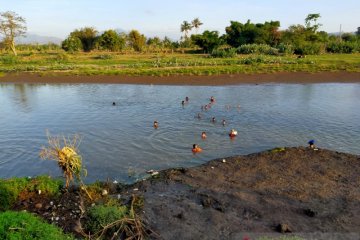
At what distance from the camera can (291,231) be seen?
11078 millimetres

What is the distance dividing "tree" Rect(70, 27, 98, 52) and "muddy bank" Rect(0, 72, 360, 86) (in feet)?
128

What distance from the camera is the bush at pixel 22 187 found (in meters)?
12.8

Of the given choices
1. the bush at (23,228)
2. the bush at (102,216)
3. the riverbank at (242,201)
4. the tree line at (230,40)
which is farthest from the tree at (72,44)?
the bush at (23,228)

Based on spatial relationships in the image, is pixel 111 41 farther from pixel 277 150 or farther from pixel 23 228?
pixel 23 228

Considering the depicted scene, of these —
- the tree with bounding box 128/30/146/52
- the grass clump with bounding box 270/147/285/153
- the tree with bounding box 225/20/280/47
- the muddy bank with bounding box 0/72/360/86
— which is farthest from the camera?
the tree with bounding box 128/30/146/52

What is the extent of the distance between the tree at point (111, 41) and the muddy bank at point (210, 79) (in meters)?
33.8

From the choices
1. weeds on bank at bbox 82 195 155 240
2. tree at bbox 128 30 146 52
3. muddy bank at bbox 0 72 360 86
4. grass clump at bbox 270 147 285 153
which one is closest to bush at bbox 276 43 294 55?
muddy bank at bbox 0 72 360 86

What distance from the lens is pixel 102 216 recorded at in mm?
11406

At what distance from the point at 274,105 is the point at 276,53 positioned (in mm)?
40501

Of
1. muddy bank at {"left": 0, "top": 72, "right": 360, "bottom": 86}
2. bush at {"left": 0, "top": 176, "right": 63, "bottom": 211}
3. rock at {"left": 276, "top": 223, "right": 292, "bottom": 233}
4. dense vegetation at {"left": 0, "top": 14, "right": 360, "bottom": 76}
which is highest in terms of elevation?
dense vegetation at {"left": 0, "top": 14, "right": 360, "bottom": 76}

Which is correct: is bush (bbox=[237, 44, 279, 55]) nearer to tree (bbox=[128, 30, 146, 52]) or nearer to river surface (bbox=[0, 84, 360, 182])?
tree (bbox=[128, 30, 146, 52])

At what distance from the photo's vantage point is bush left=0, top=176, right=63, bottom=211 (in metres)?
12.8

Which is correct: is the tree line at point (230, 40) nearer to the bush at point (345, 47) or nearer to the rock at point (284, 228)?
the bush at point (345, 47)

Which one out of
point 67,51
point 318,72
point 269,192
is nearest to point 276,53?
point 318,72
